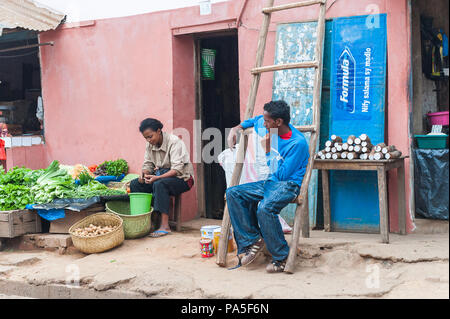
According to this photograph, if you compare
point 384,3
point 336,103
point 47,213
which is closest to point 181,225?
point 47,213

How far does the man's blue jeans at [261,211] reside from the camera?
14.2 feet

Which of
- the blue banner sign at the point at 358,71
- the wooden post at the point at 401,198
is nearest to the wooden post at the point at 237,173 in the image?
the blue banner sign at the point at 358,71

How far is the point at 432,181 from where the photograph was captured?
18.4ft

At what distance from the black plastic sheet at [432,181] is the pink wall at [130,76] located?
479mm

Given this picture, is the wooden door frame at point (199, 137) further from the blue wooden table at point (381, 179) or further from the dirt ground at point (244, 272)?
the blue wooden table at point (381, 179)

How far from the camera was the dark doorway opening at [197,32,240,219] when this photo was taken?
7289mm

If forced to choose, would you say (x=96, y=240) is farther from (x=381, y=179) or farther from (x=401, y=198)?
(x=401, y=198)

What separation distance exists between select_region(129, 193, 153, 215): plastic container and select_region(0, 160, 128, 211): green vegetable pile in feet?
1.08

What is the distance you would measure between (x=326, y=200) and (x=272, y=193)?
143cm

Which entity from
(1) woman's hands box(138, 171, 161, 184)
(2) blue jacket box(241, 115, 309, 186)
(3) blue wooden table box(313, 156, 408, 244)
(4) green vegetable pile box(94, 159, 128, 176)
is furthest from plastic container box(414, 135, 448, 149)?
(4) green vegetable pile box(94, 159, 128, 176)

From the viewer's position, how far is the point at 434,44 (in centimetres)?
637

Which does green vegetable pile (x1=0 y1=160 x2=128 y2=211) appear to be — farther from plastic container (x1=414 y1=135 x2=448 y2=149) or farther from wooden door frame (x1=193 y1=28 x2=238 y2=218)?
plastic container (x1=414 y1=135 x2=448 y2=149)
